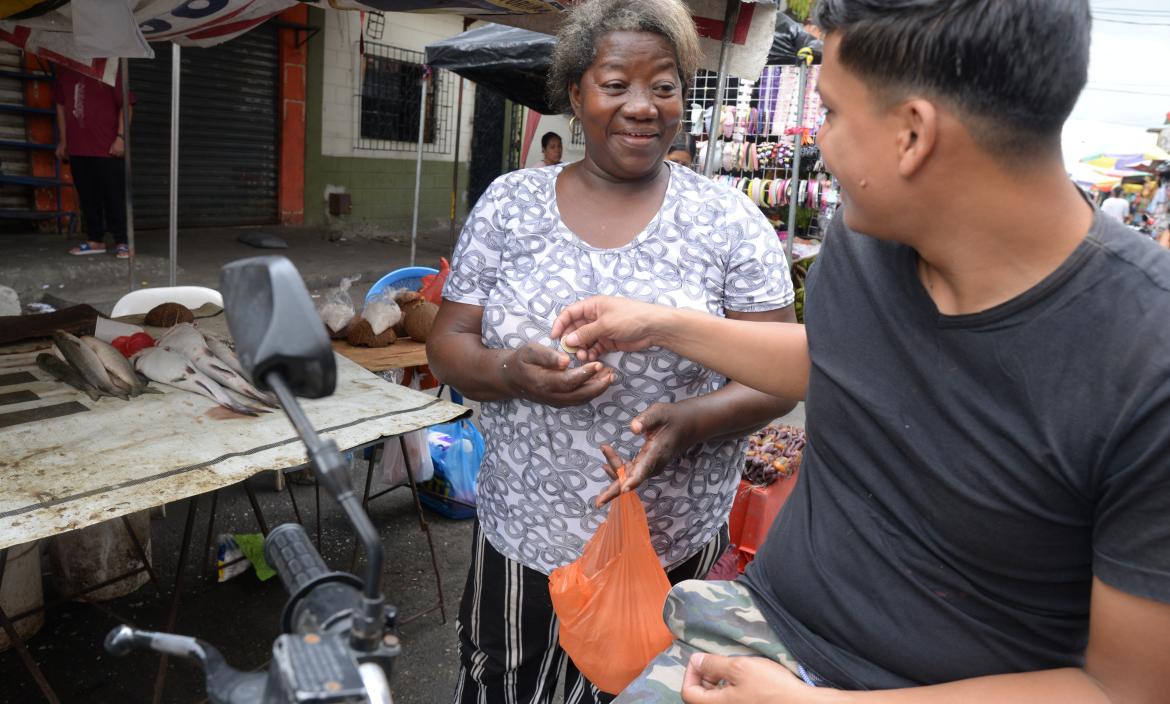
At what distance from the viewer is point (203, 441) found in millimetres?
2367

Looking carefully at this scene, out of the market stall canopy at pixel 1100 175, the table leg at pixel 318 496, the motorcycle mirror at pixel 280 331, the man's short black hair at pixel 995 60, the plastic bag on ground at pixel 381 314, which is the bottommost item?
the table leg at pixel 318 496

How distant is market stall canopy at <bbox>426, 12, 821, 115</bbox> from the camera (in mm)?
6035

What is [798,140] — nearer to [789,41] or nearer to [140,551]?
[789,41]

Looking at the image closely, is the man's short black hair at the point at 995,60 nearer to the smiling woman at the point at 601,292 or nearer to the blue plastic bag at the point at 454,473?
the smiling woman at the point at 601,292

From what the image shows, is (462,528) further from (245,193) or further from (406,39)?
(406,39)

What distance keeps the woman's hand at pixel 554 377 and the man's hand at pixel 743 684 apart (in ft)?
2.08

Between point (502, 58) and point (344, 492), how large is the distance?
233 inches

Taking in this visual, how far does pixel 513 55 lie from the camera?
604cm

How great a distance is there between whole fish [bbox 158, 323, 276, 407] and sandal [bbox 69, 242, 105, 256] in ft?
20.5

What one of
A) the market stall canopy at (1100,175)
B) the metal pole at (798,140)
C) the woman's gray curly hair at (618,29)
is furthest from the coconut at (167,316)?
the market stall canopy at (1100,175)

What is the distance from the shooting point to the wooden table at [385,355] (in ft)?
11.4

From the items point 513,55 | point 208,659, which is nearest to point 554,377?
point 208,659

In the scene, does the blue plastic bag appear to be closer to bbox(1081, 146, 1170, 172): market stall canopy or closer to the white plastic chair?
the white plastic chair

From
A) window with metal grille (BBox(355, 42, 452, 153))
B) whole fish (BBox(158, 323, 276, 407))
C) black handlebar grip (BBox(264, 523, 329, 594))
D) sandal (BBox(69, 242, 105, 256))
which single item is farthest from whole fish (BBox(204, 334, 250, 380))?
window with metal grille (BBox(355, 42, 452, 153))
